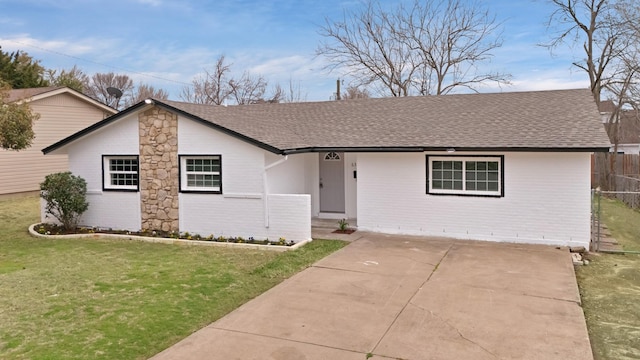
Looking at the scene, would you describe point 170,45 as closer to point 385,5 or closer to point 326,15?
point 326,15

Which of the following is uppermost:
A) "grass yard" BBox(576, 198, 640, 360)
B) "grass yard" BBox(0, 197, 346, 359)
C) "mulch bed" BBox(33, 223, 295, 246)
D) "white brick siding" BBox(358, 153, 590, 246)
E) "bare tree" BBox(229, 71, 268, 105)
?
"bare tree" BBox(229, 71, 268, 105)

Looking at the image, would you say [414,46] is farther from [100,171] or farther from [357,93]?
[100,171]

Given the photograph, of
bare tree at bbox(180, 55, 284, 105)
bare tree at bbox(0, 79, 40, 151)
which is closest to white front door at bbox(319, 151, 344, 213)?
bare tree at bbox(0, 79, 40, 151)

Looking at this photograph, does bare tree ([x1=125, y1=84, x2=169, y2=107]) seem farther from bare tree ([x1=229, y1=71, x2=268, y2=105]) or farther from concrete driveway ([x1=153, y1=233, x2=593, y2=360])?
concrete driveway ([x1=153, y1=233, x2=593, y2=360])

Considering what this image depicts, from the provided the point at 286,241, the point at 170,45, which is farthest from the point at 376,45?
the point at 286,241

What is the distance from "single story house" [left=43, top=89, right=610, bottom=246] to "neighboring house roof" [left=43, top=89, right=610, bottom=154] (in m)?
0.05

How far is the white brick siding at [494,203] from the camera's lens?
10.6 metres

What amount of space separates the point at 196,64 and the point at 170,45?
10.6m

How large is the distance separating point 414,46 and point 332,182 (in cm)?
1962

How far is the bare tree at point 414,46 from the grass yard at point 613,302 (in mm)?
20291

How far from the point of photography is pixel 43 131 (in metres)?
21.0

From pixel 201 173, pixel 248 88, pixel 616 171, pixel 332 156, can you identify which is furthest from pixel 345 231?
pixel 248 88

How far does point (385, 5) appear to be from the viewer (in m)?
30.6

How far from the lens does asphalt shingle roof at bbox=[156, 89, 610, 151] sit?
1098 cm
